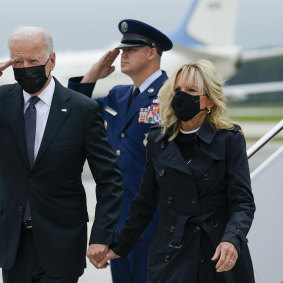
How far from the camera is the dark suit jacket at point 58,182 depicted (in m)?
2.76

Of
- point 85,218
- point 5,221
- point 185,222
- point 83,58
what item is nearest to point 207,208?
point 185,222

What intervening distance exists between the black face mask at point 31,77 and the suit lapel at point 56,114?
0.36 ft

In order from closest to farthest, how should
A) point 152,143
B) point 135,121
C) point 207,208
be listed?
point 207,208, point 152,143, point 135,121

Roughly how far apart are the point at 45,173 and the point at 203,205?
0.70 meters

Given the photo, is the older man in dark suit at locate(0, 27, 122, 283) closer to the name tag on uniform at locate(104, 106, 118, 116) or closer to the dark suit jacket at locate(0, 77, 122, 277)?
the dark suit jacket at locate(0, 77, 122, 277)

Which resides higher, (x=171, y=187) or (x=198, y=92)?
(x=198, y=92)

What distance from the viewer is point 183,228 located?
2.53 meters

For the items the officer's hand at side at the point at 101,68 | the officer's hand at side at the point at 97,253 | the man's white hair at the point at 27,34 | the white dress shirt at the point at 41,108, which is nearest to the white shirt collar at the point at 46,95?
the white dress shirt at the point at 41,108

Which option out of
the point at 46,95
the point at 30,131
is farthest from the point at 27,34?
the point at 30,131

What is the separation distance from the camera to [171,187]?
2.61 m

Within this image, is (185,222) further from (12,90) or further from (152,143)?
(12,90)

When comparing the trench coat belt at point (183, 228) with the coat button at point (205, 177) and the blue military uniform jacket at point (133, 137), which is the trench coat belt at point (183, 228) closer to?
the coat button at point (205, 177)

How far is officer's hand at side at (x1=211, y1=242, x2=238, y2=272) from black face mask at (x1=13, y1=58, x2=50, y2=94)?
105cm

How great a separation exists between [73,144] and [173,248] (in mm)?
636
